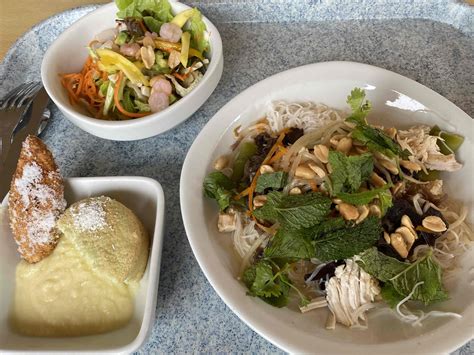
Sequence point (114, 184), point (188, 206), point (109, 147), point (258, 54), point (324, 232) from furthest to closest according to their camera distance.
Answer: point (258, 54), point (109, 147), point (114, 184), point (188, 206), point (324, 232)

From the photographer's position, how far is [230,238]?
1067 mm

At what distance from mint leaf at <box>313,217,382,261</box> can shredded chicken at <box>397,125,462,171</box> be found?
0.80ft

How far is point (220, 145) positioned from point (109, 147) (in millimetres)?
393

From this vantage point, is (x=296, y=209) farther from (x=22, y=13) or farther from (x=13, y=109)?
(x=22, y=13)

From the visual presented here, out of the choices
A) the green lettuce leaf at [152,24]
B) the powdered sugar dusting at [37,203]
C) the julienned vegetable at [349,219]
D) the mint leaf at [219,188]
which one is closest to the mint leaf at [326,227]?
the julienned vegetable at [349,219]

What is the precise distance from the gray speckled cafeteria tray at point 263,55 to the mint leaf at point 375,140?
46 centimetres

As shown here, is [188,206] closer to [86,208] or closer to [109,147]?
[86,208]

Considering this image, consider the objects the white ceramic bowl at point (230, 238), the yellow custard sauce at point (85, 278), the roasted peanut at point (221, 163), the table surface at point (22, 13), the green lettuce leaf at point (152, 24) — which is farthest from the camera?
the table surface at point (22, 13)

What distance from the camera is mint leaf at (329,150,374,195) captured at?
0.93 m

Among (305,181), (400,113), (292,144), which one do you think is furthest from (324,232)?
(400,113)

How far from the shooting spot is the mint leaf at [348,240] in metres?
0.90

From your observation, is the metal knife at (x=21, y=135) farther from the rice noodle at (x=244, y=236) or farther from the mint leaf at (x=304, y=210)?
the mint leaf at (x=304, y=210)

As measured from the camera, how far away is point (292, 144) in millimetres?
1106

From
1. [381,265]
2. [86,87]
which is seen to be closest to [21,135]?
[86,87]
